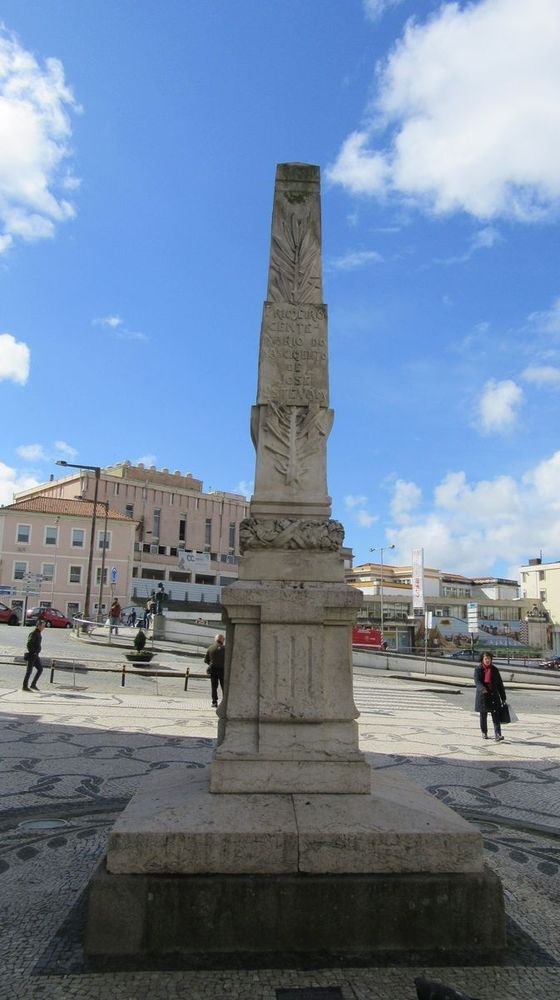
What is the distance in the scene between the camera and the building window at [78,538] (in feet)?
186

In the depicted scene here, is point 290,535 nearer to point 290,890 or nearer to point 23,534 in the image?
point 290,890

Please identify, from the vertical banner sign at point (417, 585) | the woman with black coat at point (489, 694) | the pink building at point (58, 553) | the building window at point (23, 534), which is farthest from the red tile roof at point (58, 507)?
the woman with black coat at point (489, 694)

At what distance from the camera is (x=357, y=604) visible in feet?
13.0

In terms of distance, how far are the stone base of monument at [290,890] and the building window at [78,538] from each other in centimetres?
5578

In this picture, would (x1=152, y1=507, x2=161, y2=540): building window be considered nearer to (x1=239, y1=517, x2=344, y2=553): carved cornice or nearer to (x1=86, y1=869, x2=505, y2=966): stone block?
(x1=239, y1=517, x2=344, y2=553): carved cornice

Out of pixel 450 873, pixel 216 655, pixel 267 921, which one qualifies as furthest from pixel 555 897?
pixel 216 655

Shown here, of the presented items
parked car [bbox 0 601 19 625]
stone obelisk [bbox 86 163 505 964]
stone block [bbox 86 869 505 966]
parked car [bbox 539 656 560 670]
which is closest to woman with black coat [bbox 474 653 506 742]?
stone obelisk [bbox 86 163 505 964]

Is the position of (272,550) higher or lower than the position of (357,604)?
higher

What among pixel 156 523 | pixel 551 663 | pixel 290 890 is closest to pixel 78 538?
pixel 156 523

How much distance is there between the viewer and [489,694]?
10.4 m

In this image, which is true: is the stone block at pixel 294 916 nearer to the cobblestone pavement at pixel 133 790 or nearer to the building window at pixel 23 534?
the cobblestone pavement at pixel 133 790

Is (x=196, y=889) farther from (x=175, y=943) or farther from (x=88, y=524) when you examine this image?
(x=88, y=524)

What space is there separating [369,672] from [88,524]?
37079mm

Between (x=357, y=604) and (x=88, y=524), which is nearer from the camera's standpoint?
(x=357, y=604)
